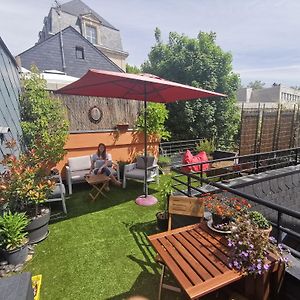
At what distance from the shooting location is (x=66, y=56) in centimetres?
1532

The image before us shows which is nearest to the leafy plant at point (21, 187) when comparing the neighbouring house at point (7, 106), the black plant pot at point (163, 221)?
the neighbouring house at point (7, 106)

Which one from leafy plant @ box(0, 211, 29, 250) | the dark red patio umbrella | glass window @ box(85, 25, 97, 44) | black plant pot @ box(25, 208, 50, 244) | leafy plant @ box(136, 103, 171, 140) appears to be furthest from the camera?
glass window @ box(85, 25, 97, 44)

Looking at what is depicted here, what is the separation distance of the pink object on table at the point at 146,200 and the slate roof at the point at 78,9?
2111cm

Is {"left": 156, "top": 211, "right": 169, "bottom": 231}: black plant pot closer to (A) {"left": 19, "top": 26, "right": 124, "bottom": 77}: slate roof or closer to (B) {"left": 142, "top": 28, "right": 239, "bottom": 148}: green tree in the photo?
(B) {"left": 142, "top": 28, "right": 239, "bottom": 148}: green tree

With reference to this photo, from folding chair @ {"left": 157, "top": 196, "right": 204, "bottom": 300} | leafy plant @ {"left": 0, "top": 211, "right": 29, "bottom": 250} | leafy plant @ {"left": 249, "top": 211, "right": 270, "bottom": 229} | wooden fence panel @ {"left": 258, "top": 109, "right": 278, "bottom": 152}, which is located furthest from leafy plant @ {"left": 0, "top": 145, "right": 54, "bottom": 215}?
wooden fence panel @ {"left": 258, "top": 109, "right": 278, "bottom": 152}

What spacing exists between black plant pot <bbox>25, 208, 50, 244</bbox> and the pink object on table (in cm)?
210

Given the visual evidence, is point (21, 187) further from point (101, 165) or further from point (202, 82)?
point (202, 82)

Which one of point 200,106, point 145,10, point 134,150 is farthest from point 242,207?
point 200,106

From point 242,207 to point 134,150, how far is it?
18.4 feet

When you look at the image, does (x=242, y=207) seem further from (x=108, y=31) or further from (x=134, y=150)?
(x=108, y=31)

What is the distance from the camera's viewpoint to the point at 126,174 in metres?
6.21

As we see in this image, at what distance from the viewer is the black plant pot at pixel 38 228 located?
3.55 meters

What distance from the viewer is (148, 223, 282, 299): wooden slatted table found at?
5.61 feet

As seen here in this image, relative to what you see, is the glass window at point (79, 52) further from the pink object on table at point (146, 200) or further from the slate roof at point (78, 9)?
the pink object on table at point (146, 200)
